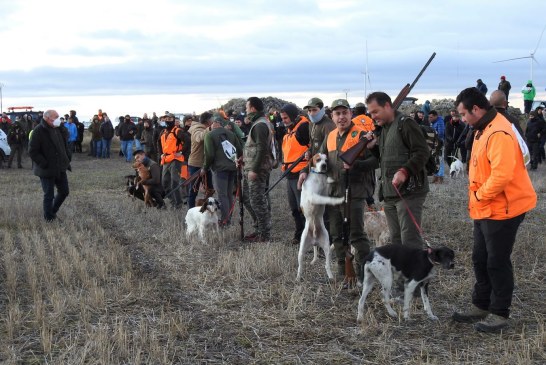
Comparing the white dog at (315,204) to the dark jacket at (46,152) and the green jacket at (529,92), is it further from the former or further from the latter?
the green jacket at (529,92)

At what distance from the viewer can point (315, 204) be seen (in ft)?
23.0

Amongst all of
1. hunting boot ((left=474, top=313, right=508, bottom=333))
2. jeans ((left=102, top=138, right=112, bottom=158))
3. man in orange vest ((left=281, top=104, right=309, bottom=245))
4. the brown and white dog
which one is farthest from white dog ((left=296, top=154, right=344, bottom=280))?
jeans ((left=102, top=138, right=112, bottom=158))

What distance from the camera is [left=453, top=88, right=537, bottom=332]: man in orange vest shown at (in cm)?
476

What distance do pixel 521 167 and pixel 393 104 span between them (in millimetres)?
1465

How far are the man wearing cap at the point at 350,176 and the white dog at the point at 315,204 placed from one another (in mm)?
165

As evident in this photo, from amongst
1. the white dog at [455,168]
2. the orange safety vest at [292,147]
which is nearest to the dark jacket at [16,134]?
the white dog at [455,168]

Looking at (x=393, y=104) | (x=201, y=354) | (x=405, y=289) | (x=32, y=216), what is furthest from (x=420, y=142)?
(x=32, y=216)

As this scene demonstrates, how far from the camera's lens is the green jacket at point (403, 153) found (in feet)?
18.0

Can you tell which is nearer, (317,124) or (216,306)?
(216,306)

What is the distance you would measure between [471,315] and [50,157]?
25.8 feet

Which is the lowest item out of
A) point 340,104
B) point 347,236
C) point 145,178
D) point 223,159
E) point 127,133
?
point 347,236

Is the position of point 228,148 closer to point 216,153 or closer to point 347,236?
point 216,153

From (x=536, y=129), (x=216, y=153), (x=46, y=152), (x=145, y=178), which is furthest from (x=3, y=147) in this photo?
(x=536, y=129)

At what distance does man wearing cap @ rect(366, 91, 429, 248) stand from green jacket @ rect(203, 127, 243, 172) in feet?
13.6
